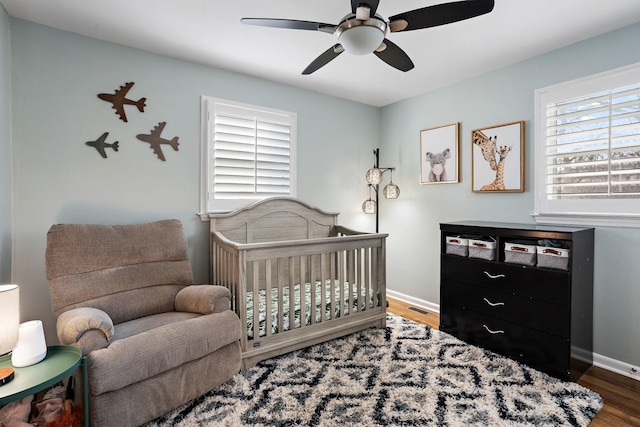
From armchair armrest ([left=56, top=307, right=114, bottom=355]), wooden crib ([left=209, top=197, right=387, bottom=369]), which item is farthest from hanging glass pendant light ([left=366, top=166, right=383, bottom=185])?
armchair armrest ([left=56, top=307, right=114, bottom=355])

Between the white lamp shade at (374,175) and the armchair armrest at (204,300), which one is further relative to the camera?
the white lamp shade at (374,175)

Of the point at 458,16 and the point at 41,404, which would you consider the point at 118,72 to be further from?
the point at 458,16

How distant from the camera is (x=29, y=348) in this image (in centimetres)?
157

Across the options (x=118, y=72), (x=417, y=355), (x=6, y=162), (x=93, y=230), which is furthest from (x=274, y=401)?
(x=118, y=72)

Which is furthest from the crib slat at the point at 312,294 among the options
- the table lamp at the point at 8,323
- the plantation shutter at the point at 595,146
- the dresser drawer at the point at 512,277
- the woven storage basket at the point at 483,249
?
the plantation shutter at the point at 595,146

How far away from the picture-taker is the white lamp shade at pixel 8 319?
146 cm

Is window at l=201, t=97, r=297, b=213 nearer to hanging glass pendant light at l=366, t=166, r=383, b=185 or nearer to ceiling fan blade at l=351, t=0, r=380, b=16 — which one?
hanging glass pendant light at l=366, t=166, r=383, b=185

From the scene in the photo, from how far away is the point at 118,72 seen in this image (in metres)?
2.58

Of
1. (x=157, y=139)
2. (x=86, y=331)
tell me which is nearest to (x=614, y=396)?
(x=86, y=331)

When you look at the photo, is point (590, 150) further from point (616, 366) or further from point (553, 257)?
point (616, 366)

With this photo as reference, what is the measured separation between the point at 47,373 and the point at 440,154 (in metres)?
3.48

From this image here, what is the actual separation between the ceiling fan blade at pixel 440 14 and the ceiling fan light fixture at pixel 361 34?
0.32ft

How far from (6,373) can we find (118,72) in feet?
6.93

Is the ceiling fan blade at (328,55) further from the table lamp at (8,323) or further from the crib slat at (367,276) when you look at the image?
the table lamp at (8,323)
